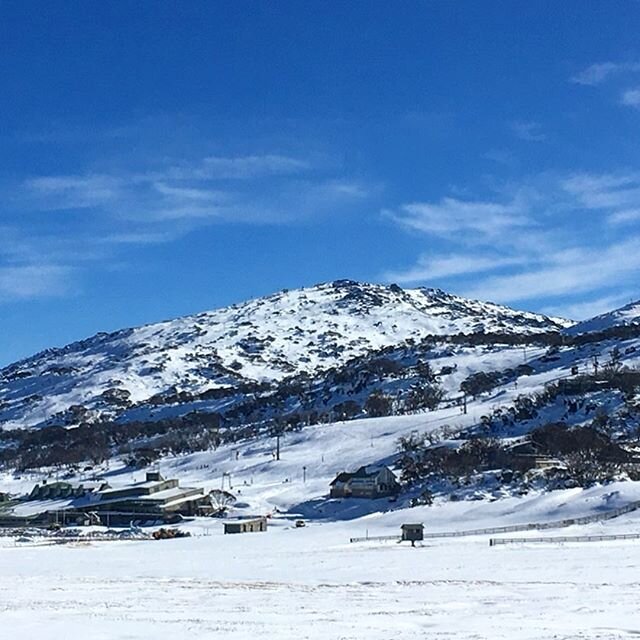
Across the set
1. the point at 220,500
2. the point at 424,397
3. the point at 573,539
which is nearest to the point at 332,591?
the point at 573,539

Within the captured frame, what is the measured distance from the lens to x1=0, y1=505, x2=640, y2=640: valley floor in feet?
64.3

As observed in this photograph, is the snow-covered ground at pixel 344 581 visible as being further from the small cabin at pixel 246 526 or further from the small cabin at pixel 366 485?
the small cabin at pixel 366 485

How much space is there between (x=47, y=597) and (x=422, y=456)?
210ft

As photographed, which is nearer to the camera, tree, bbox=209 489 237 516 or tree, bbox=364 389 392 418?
tree, bbox=209 489 237 516

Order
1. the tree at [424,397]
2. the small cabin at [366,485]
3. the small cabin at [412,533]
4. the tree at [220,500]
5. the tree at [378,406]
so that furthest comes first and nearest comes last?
the tree at [424,397] < the tree at [378,406] < the tree at [220,500] < the small cabin at [366,485] < the small cabin at [412,533]

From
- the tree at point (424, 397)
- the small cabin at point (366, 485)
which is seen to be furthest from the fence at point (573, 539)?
the tree at point (424, 397)

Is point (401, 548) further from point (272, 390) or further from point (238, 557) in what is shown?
point (272, 390)

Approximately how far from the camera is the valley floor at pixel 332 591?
1961cm

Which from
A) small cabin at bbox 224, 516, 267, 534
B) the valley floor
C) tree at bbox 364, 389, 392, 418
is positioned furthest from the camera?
tree at bbox 364, 389, 392, 418

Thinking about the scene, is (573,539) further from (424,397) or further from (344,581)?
(424,397)

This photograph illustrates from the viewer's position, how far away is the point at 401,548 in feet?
152

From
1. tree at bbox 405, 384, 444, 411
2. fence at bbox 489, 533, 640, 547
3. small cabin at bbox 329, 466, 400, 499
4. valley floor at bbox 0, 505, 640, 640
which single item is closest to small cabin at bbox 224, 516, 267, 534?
valley floor at bbox 0, 505, 640, 640

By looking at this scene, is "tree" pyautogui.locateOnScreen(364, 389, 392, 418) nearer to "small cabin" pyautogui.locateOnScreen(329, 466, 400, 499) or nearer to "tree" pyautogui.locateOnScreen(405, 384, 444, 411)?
"tree" pyautogui.locateOnScreen(405, 384, 444, 411)

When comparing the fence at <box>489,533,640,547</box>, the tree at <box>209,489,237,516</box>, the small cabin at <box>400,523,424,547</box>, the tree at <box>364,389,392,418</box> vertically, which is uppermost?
the tree at <box>364,389,392,418</box>
